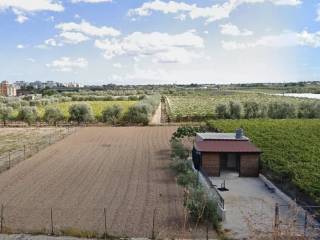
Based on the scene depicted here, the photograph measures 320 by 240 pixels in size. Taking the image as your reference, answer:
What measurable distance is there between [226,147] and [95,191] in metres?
9.61

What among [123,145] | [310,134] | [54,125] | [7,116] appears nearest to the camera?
[310,134]

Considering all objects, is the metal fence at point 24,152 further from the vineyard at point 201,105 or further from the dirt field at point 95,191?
the vineyard at point 201,105

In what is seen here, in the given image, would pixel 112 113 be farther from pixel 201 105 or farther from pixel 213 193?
pixel 213 193

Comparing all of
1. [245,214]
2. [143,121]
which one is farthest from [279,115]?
[245,214]

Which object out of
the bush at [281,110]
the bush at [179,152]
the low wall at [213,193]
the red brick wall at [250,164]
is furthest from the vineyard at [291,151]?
the bush at [281,110]

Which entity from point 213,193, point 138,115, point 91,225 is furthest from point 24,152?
point 138,115

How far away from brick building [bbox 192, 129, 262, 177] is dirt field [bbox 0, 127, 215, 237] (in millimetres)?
2455

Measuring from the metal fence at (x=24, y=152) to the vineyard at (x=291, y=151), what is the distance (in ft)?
58.7

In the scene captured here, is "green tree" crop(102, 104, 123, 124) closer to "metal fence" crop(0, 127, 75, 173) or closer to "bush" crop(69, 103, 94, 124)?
"bush" crop(69, 103, 94, 124)

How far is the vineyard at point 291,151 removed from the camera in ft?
70.9

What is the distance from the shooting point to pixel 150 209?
19.2 meters

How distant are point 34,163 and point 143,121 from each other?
32665 millimetres

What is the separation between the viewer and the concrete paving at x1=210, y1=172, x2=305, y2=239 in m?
16.8

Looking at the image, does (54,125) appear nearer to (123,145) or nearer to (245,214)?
(123,145)
